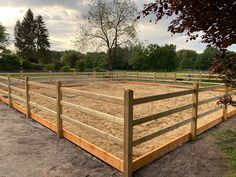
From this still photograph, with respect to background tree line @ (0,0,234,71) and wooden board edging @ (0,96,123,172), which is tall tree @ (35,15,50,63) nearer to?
background tree line @ (0,0,234,71)

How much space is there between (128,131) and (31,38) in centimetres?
5912

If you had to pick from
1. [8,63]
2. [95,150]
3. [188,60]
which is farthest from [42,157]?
[188,60]

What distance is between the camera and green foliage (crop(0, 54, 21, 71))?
3898cm

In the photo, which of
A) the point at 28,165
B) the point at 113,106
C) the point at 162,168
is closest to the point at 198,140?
the point at 162,168

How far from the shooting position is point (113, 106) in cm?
943

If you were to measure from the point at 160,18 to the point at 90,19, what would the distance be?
26515mm

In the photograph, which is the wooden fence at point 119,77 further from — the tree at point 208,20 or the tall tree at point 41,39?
the tall tree at point 41,39

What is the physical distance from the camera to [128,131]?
3451 millimetres

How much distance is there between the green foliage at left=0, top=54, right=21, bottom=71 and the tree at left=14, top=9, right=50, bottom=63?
1577 centimetres

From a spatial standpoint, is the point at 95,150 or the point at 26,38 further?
the point at 26,38

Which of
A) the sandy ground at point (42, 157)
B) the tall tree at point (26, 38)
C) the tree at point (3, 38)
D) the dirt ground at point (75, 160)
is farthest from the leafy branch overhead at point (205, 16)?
the tall tree at point (26, 38)

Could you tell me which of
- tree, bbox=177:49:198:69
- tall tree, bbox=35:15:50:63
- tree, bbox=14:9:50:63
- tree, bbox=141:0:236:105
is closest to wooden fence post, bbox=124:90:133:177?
tree, bbox=141:0:236:105

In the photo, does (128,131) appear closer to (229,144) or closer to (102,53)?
(229,144)

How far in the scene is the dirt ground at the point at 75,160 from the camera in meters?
3.69
